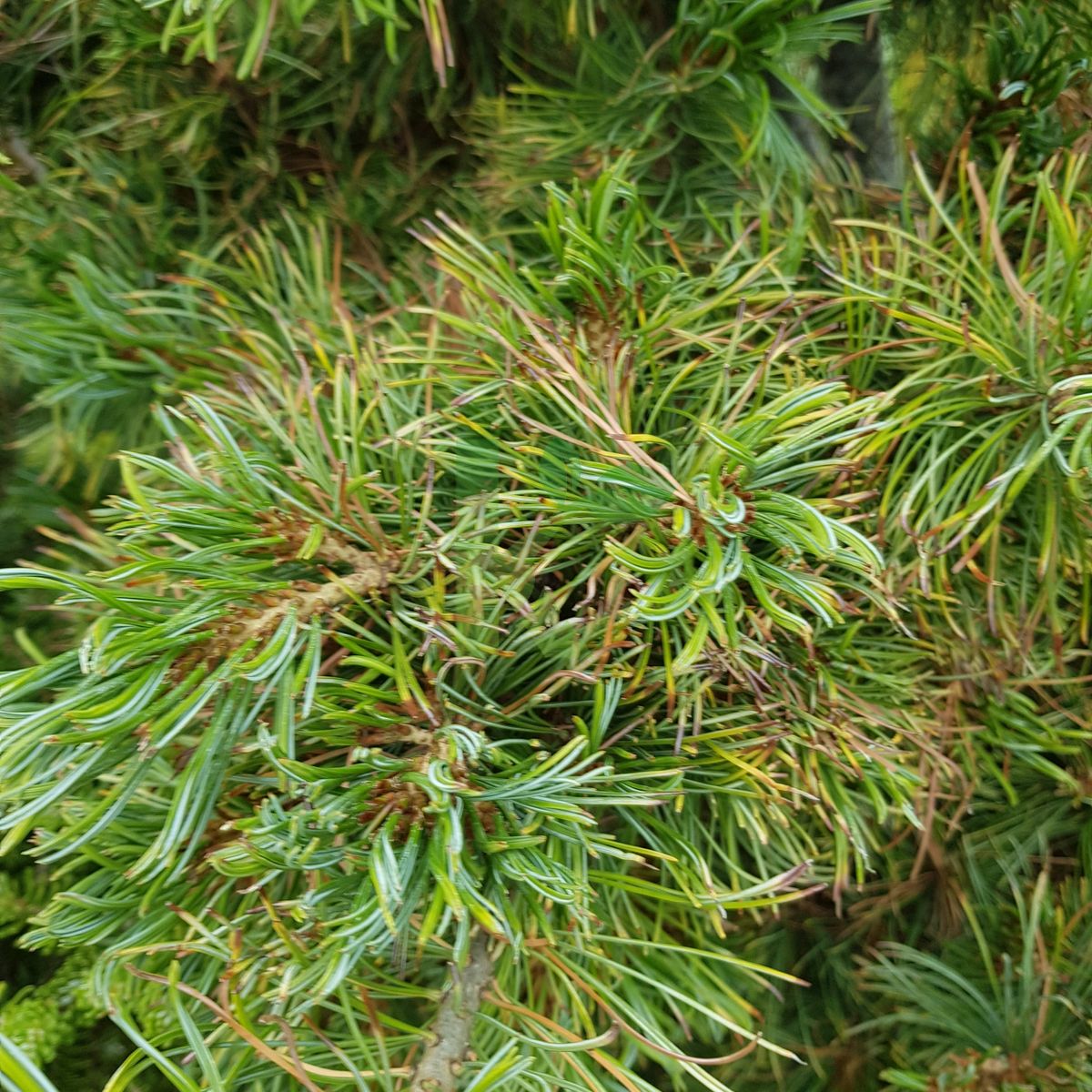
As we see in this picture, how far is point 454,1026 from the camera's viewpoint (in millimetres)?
262

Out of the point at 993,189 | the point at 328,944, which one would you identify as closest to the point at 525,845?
the point at 328,944

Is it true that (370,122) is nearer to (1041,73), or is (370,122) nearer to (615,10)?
(615,10)

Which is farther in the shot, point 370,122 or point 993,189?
point 370,122

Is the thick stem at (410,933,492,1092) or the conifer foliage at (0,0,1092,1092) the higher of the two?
the conifer foliage at (0,0,1092,1092)

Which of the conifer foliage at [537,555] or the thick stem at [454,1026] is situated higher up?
the conifer foliage at [537,555]

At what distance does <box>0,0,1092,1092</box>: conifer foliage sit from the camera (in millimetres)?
236

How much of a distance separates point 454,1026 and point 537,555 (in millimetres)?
155

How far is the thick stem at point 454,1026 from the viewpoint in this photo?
252 millimetres

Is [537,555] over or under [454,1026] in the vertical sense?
over

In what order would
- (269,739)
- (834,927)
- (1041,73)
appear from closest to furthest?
(269,739) → (1041,73) → (834,927)

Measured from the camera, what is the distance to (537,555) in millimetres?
272

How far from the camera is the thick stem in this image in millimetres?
252

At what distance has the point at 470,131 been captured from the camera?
39 centimetres

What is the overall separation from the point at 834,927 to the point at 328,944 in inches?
13.0
